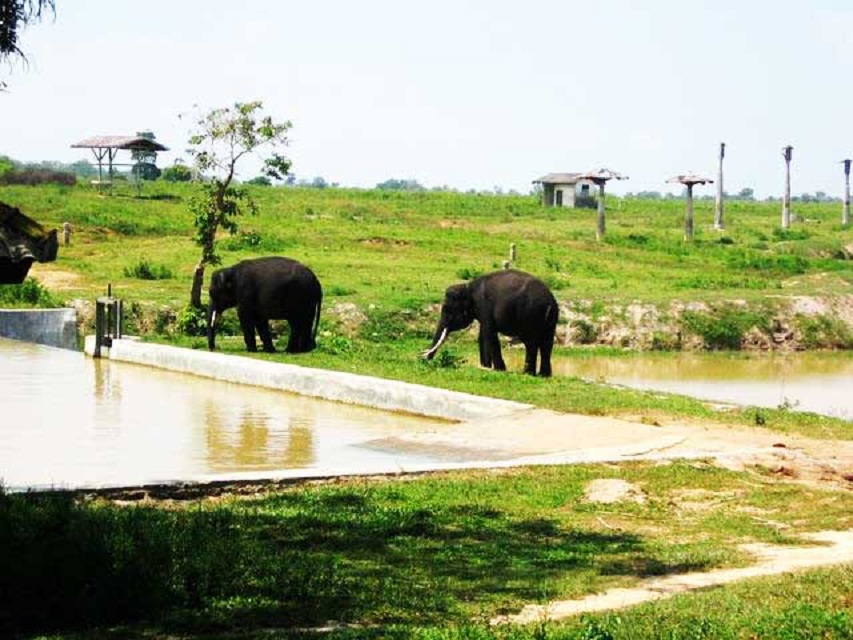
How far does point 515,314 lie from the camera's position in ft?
84.4

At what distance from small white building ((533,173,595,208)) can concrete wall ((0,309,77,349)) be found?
5183 centimetres

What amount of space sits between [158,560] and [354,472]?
15.2ft

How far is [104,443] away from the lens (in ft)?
61.4

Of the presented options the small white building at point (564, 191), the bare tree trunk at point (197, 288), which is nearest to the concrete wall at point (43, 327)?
the bare tree trunk at point (197, 288)

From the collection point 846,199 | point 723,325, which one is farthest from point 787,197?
point 723,325

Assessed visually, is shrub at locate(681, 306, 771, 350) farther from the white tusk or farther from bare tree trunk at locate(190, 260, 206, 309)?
bare tree trunk at locate(190, 260, 206, 309)

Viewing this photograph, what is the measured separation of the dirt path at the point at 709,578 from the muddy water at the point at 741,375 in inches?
467

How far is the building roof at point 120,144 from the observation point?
68750 mm

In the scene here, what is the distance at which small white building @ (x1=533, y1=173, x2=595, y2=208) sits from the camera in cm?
8200

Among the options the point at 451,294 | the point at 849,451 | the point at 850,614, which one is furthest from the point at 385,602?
the point at 451,294

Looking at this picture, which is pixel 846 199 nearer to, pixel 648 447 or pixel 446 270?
pixel 446 270

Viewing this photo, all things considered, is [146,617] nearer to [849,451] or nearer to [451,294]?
[849,451]

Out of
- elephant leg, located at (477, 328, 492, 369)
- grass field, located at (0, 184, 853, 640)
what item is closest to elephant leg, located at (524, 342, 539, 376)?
elephant leg, located at (477, 328, 492, 369)

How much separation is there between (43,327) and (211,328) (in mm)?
4599
